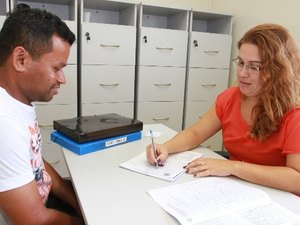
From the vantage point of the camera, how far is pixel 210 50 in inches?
105

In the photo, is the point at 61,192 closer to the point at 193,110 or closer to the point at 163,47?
the point at 163,47

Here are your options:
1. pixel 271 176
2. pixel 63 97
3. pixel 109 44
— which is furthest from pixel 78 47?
pixel 271 176

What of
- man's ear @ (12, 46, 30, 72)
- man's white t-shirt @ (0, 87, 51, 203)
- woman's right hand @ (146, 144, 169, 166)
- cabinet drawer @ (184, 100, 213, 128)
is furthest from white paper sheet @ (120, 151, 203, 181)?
cabinet drawer @ (184, 100, 213, 128)

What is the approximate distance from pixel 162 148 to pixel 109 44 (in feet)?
4.37

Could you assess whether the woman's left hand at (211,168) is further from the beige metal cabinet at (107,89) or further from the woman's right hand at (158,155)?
the beige metal cabinet at (107,89)

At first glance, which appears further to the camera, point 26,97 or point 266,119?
point 266,119

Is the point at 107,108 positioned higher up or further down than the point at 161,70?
further down

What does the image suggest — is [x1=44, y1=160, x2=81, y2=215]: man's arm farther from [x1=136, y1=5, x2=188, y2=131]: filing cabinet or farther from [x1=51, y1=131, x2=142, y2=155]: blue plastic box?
[x1=136, y1=5, x2=188, y2=131]: filing cabinet

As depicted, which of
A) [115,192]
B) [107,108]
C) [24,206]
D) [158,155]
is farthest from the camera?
[107,108]

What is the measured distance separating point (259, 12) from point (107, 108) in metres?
1.53

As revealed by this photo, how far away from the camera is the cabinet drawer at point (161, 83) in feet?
8.16

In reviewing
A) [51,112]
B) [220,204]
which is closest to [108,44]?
[51,112]

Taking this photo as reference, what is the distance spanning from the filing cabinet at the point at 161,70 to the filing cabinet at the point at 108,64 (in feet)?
0.27

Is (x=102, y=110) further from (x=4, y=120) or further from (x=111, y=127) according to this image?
(x=4, y=120)
